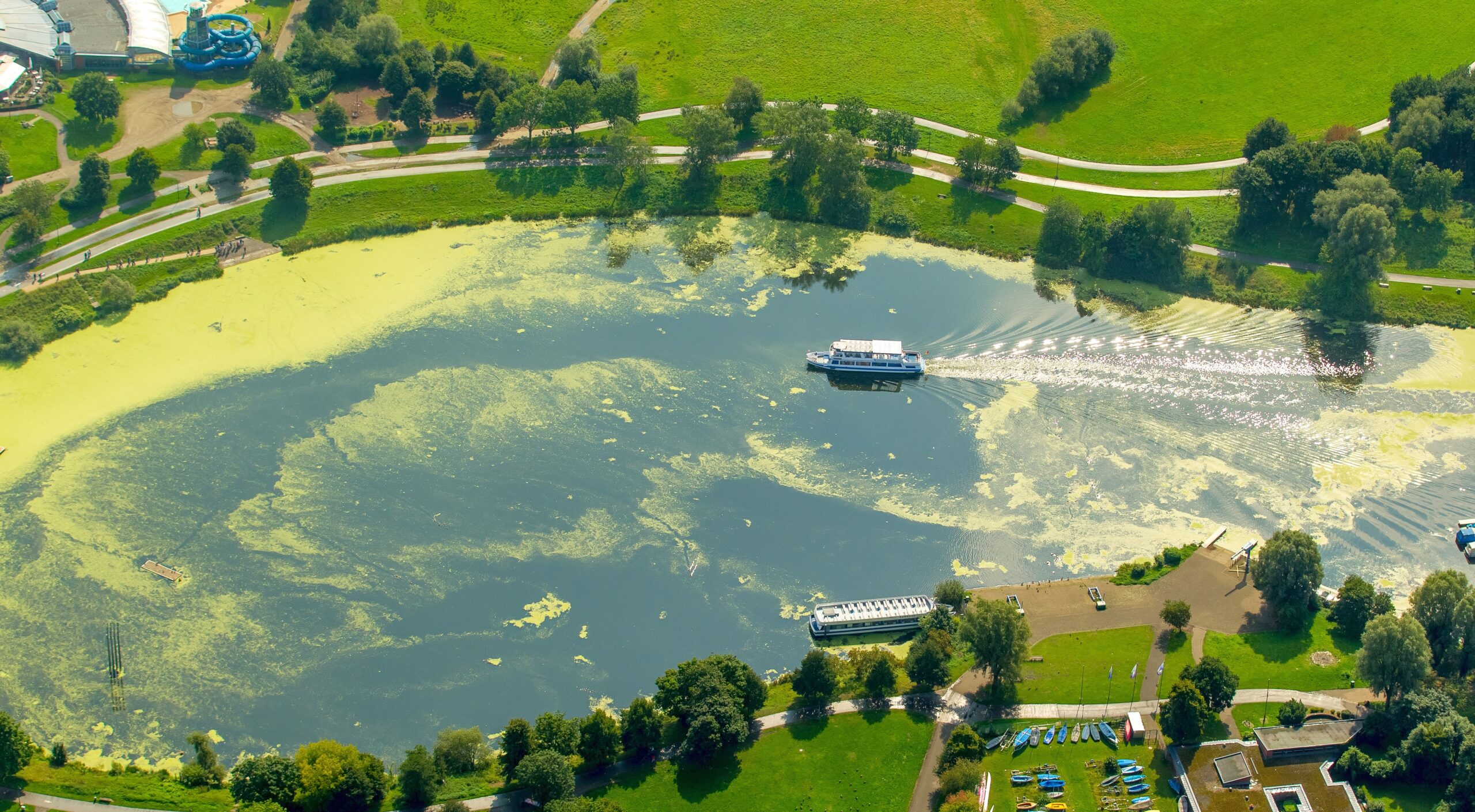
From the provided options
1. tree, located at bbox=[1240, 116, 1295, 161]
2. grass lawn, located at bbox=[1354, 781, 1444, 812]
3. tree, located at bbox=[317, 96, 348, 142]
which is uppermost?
tree, located at bbox=[1240, 116, 1295, 161]

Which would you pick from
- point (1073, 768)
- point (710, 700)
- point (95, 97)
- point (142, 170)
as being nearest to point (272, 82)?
point (95, 97)

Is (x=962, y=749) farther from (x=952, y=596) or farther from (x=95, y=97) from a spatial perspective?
(x=95, y=97)

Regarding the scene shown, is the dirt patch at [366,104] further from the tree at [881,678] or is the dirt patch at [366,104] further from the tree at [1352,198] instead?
the tree at [1352,198]

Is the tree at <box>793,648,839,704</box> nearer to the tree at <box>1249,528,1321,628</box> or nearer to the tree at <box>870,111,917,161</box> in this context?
the tree at <box>1249,528,1321,628</box>

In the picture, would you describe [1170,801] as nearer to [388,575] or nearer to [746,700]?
[746,700]

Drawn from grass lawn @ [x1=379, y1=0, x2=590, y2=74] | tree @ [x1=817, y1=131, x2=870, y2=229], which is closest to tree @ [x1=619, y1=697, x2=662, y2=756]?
tree @ [x1=817, y1=131, x2=870, y2=229]

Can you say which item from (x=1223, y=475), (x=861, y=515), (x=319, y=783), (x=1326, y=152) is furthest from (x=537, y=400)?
(x=1326, y=152)
